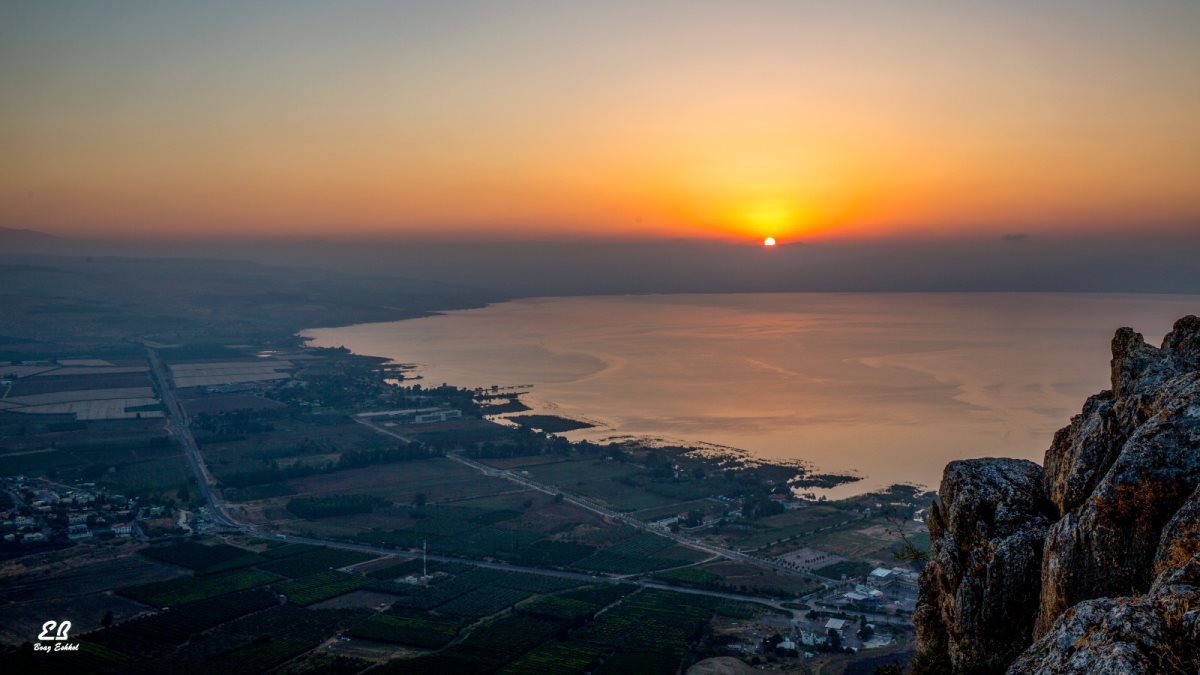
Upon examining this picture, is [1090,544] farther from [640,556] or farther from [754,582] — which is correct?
[640,556]

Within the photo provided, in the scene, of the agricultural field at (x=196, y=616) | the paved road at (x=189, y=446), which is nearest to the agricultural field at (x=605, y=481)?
the paved road at (x=189, y=446)

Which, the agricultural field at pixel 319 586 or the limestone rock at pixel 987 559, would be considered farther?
the agricultural field at pixel 319 586

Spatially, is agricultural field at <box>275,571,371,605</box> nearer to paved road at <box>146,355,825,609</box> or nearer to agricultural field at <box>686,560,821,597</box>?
paved road at <box>146,355,825,609</box>

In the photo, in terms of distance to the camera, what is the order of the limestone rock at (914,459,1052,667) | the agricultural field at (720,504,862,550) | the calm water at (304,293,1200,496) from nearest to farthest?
the limestone rock at (914,459,1052,667)
the agricultural field at (720,504,862,550)
the calm water at (304,293,1200,496)

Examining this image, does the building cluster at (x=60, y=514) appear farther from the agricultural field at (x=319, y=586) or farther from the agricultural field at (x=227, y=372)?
the agricultural field at (x=227, y=372)

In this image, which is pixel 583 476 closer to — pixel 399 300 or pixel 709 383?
pixel 709 383

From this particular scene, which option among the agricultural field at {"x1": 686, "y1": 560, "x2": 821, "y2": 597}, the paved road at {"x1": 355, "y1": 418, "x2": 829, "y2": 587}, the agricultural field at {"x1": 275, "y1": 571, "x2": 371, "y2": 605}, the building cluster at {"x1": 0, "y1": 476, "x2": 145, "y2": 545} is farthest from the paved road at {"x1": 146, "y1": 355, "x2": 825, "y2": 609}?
the building cluster at {"x1": 0, "y1": 476, "x2": 145, "y2": 545}

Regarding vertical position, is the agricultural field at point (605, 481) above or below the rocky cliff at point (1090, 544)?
below
